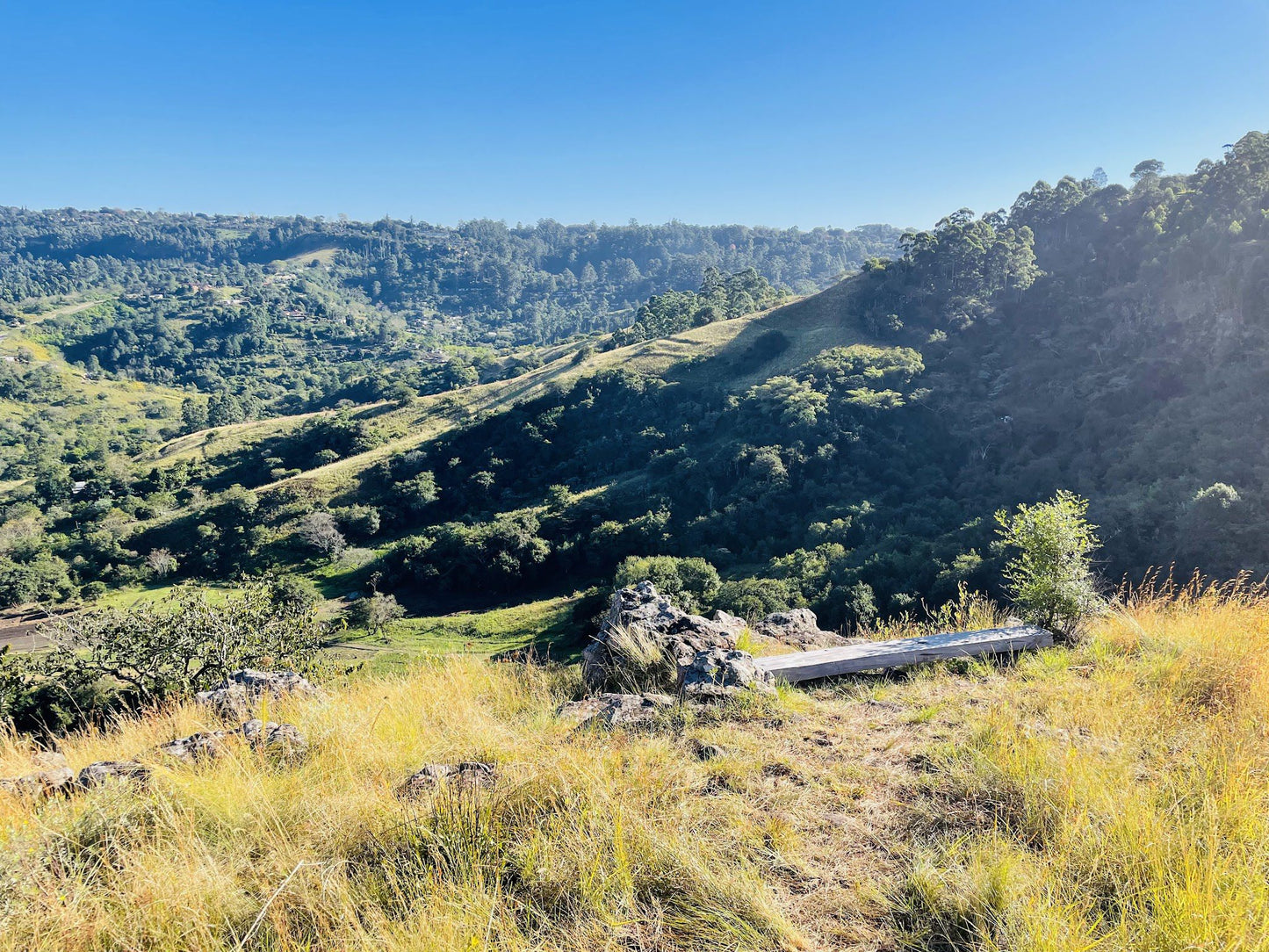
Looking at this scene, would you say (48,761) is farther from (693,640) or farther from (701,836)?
(693,640)

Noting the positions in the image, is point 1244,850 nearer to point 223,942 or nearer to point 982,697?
point 982,697

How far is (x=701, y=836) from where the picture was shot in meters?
2.94

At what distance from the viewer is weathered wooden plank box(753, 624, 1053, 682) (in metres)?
5.90

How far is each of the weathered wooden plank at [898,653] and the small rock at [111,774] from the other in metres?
4.77

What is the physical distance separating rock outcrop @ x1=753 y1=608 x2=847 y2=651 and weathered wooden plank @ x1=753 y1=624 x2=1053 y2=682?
1.77 m

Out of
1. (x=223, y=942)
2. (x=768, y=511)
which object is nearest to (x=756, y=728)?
(x=223, y=942)

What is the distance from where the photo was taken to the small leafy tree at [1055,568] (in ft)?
21.2

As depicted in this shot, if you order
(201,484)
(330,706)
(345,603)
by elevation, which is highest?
(330,706)

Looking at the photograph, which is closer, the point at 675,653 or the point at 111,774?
the point at 111,774

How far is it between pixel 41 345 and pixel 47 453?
84.1m

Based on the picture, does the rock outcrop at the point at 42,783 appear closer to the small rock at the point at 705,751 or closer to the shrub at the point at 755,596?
the small rock at the point at 705,751

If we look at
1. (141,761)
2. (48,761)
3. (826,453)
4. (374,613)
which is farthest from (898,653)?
(826,453)

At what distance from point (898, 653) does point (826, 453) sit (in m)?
38.5

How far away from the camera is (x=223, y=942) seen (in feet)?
7.68
